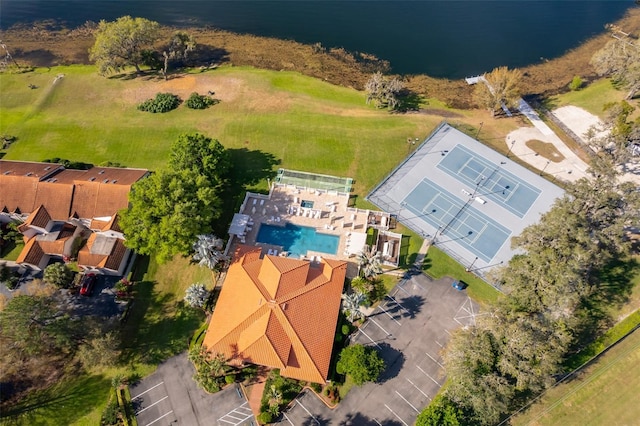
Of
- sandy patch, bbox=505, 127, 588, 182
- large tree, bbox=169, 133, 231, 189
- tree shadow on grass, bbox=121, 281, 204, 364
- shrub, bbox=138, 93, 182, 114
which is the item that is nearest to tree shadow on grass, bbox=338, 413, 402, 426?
tree shadow on grass, bbox=121, 281, 204, 364

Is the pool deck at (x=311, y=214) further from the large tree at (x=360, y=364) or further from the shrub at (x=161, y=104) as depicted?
the shrub at (x=161, y=104)

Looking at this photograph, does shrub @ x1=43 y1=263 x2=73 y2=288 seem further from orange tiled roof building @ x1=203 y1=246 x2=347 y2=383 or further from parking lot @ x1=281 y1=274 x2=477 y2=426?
parking lot @ x1=281 y1=274 x2=477 y2=426

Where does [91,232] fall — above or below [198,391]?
above

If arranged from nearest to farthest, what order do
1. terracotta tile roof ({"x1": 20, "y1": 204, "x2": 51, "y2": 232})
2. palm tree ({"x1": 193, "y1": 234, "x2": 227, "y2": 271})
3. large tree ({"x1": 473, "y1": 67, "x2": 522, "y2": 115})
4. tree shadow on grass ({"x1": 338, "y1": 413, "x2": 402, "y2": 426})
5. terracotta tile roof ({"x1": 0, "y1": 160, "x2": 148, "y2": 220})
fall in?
tree shadow on grass ({"x1": 338, "y1": 413, "x2": 402, "y2": 426}) → palm tree ({"x1": 193, "y1": 234, "x2": 227, "y2": 271}) → terracotta tile roof ({"x1": 20, "y1": 204, "x2": 51, "y2": 232}) → terracotta tile roof ({"x1": 0, "y1": 160, "x2": 148, "y2": 220}) → large tree ({"x1": 473, "y1": 67, "x2": 522, "y2": 115})

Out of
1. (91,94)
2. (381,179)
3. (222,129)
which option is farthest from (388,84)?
(91,94)

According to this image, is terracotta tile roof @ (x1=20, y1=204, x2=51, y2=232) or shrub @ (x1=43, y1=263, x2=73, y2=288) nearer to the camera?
shrub @ (x1=43, y1=263, x2=73, y2=288)

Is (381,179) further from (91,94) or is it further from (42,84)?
(42,84)
